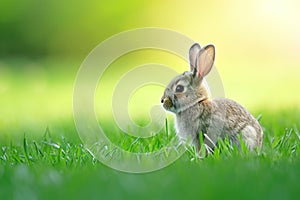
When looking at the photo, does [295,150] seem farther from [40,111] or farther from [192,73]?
[40,111]

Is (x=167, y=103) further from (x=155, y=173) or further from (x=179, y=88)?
(x=155, y=173)

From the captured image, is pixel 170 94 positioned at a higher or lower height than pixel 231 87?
higher

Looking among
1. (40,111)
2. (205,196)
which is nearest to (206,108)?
(205,196)

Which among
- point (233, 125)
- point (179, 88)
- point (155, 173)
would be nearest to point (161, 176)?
point (155, 173)

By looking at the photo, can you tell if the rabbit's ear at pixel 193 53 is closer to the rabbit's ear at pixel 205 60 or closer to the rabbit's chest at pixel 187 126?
the rabbit's ear at pixel 205 60

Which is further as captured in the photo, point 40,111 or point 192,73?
point 40,111

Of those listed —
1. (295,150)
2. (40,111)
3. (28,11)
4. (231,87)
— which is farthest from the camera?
(28,11)
